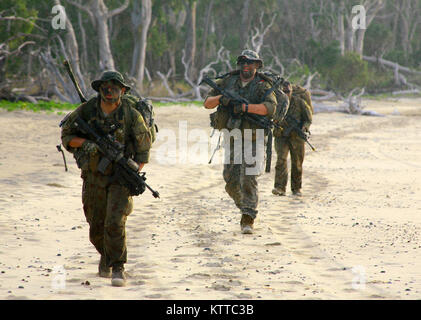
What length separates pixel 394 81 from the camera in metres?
45.7

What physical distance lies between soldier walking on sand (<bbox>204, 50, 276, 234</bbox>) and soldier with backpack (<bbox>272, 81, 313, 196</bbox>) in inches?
96.0

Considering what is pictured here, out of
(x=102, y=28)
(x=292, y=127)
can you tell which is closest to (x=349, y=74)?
(x=102, y=28)

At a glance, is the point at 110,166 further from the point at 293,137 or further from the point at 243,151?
the point at 293,137

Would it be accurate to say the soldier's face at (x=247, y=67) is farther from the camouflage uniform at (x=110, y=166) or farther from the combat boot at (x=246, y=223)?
the camouflage uniform at (x=110, y=166)

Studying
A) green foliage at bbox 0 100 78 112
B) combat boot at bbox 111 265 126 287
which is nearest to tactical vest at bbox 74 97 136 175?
combat boot at bbox 111 265 126 287

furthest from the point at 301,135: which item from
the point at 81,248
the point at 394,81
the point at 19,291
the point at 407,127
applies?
the point at 394,81

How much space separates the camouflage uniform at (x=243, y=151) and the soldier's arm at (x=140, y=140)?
2202 millimetres

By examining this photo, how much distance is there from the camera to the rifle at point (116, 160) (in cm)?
509

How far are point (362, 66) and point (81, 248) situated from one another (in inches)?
1227

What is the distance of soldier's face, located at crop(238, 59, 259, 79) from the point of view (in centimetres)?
712

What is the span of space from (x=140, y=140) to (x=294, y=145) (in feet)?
16.4

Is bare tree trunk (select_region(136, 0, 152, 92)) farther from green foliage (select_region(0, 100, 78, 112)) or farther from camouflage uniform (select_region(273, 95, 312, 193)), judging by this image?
camouflage uniform (select_region(273, 95, 312, 193))

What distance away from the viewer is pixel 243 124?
727cm

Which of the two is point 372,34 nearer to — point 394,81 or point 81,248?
point 394,81
